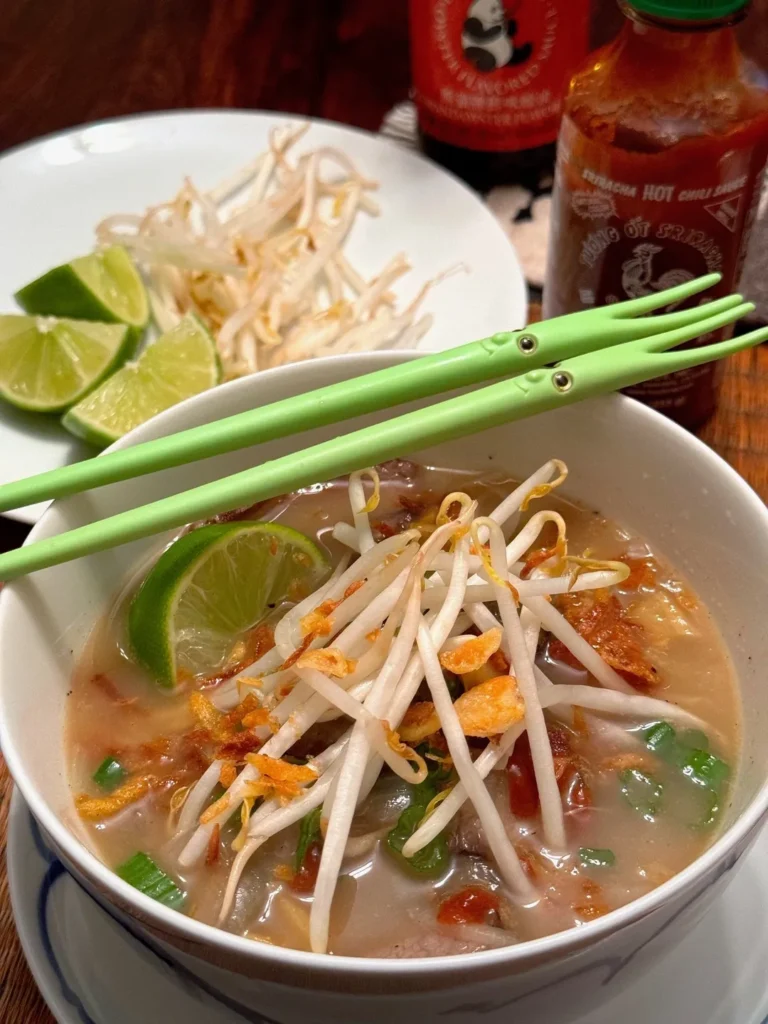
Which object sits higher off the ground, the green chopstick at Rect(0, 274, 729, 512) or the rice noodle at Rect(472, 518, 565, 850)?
the green chopstick at Rect(0, 274, 729, 512)

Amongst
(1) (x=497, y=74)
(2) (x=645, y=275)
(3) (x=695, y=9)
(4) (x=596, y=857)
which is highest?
(3) (x=695, y=9)

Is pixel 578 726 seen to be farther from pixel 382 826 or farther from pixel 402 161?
pixel 402 161

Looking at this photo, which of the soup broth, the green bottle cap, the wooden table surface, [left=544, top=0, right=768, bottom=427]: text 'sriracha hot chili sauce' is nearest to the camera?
the soup broth

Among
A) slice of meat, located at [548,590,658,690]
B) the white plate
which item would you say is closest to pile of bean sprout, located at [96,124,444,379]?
the white plate

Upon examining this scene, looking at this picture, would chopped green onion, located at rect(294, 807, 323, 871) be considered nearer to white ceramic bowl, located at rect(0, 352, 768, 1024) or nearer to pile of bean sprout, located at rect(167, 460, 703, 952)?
pile of bean sprout, located at rect(167, 460, 703, 952)

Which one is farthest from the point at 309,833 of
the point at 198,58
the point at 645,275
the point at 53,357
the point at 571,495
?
the point at 198,58

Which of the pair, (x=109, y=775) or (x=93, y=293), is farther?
(x=93, y=293)

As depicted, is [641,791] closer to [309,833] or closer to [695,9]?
[309,833]
